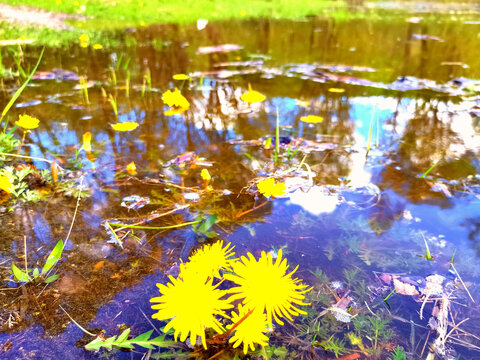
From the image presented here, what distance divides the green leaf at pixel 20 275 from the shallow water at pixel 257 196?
0.11 ft

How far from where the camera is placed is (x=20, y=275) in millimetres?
968

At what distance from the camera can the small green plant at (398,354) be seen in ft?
2.66

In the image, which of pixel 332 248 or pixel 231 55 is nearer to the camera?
pixel 332 248

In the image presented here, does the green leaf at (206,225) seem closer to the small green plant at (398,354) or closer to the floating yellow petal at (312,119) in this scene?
the small green plant at (398,354)

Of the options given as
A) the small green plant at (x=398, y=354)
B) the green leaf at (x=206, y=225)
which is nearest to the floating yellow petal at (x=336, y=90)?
the green leaf at (x=206, y=225)

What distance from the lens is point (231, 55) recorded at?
4434 mm

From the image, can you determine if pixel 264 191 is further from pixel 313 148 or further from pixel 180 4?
pixel 180 4

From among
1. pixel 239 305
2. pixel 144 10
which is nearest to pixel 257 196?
pixel 239 305

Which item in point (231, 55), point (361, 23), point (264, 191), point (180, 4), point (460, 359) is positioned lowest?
point (460, 359)

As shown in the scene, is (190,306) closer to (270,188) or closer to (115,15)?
(270,188)

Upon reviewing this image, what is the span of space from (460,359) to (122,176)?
1453 millimetres

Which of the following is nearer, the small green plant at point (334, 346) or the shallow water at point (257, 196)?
the small green plant at point (334, 346)

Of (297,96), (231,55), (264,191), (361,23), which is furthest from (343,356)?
(361,23)

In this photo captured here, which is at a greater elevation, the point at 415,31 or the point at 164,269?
the point at 415,31
